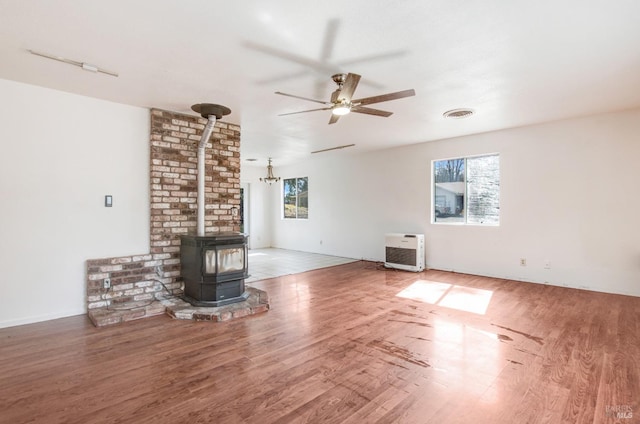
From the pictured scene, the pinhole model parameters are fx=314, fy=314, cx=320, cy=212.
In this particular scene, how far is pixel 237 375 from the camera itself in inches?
88.1

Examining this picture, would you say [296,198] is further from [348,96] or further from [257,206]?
[348,96]

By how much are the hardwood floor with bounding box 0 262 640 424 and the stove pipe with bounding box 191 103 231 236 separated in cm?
133

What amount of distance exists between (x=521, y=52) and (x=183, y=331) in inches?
154

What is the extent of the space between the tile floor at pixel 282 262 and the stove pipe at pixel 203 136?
5.12 feet

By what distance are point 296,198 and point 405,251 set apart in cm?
402

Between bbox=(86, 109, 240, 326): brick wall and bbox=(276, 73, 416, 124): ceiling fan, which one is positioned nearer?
bbox=(276, 73, 416, 124): ceiling fan

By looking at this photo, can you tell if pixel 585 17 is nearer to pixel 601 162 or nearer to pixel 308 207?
pixel 601 162

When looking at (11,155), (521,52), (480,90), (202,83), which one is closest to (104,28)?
(202,83)

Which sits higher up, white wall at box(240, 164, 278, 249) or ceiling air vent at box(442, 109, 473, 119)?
ceiling air vent at box(442, 109, 473, 119)

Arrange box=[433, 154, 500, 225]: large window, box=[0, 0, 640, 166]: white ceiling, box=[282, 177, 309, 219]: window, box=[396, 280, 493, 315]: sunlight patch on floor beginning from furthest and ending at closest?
box=[282, 177, 309, 219]: window, box=[433, 154, 500, 225]: large window, box=[396, 280, 493, 315]: sunlight patch on floor, box=[0, 0, 640, 166]: white ceiling

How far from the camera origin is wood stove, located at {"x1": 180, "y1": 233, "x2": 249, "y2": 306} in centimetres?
355

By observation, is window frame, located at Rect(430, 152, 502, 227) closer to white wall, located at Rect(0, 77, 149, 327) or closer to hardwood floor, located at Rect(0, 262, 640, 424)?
hardwood floor, located at Rect(0, 262, 640, 424)

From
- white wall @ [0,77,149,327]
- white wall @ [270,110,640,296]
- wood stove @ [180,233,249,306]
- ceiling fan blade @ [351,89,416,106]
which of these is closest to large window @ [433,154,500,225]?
white wall @ [270,110,640,296]

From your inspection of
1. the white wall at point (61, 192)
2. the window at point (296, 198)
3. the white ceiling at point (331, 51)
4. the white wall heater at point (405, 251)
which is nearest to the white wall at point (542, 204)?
the white wall heater at point (405, 251)
